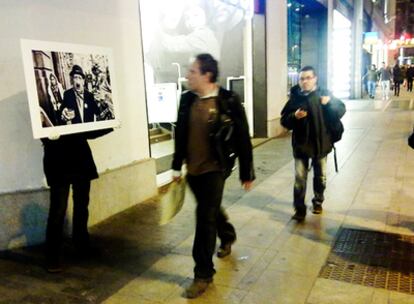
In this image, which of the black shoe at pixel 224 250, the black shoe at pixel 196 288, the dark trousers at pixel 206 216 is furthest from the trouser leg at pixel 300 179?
the black shoe at pixel 196 288

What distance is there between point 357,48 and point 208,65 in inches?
805

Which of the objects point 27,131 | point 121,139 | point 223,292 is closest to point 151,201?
point 121,139

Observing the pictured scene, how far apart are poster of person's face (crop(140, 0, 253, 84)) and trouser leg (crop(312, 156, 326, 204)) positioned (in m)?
4.10

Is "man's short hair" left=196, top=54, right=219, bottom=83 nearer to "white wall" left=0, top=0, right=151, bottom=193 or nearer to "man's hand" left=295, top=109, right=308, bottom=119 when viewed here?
"man's hand" left=295, top=109, right=308, bottom=119

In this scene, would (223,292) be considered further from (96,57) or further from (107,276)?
(96,57)

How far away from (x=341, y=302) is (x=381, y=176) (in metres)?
3.89

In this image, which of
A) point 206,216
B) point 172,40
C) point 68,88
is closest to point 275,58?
point 172,40

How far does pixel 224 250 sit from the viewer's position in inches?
153

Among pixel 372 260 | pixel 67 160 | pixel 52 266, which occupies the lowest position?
pixel 372 260

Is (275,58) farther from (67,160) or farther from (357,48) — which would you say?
(357,48)

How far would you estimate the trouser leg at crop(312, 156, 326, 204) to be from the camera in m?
4.73

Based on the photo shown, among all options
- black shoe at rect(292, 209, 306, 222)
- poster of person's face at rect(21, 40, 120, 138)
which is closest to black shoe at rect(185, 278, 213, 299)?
poster of person's face at rect(21, 40, 120, 138)

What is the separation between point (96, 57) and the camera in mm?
4055

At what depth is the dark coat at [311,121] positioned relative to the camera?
14.7 feet
